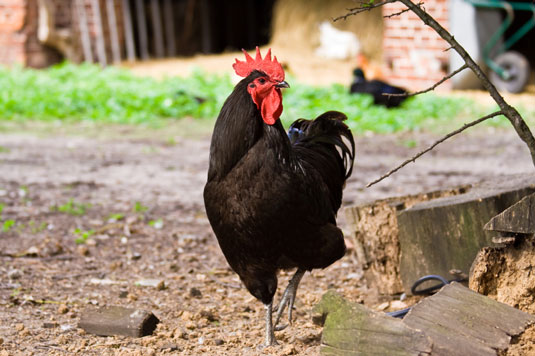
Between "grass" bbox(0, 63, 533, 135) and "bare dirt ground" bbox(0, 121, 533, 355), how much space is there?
1044mm

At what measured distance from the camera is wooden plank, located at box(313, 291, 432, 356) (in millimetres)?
2709

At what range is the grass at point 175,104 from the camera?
37.4 feet

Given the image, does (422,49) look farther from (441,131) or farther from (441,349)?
(441,349)

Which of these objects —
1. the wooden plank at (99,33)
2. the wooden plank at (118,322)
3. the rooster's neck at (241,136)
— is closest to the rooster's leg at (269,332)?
the wooden plank at (118,322)

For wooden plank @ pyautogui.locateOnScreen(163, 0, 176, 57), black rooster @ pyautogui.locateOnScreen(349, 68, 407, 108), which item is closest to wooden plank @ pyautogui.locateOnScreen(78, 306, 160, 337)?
black rooster @ pyautogui.locateOnScreen(349, 68, 407, 108)

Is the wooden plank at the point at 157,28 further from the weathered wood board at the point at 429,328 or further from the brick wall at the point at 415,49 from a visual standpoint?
the weathered wood board at the point at 429,328

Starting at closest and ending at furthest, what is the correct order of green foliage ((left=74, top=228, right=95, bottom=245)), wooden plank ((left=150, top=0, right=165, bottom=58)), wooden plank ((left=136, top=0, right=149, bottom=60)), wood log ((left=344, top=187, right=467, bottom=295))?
wood log ((left=344, top=187, right=467, bottom=295)), green foliage ((left=74, top=228, right=95, bottom=245)), wooden plank ((left=136, top=0, right=149, bottom=60)), wooden plank ((left=150, top=0, right=165, bottom=58))

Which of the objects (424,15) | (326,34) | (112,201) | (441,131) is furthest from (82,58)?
(424,15)

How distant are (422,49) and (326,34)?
4143mm

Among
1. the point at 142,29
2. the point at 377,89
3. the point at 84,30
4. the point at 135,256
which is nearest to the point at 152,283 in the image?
the point at 135,256

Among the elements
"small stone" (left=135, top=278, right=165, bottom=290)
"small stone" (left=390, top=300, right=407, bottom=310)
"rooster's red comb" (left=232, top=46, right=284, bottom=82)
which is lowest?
"small stone" (left=390, top=300, right=407, bottom=310)

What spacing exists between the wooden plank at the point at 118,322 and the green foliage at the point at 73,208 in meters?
2.69

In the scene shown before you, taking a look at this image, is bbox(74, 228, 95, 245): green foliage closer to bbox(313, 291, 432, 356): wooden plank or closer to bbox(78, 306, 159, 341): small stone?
bbox(78, 306, 159, 341): small stone

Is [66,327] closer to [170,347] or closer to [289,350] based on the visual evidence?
[170,347]
